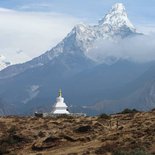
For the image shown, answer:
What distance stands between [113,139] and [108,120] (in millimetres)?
12404

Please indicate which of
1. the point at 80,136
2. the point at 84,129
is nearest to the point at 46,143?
the point at 80,136

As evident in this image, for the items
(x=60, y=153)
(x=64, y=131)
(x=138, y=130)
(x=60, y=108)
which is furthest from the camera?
(x=60, y=108)

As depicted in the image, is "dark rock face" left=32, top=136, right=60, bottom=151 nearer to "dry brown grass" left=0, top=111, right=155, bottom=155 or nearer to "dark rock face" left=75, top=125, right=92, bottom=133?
"dry brown grass" left=0, top=111, right=155, bottom=155

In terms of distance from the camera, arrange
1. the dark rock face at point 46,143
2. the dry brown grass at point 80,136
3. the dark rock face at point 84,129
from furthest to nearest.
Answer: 1. the dark rock face at point 84,129
2. the dark rock face at point 46,143
3. the dry brown grass at point 80,136

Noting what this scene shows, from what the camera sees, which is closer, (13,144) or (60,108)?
(13,144)

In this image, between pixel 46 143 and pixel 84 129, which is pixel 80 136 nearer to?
pixel 84 129

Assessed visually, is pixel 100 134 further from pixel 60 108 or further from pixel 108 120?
pixel 60 108

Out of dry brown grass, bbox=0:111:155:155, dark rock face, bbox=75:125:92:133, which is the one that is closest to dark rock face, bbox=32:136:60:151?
dry brown grass, bbox=0:111:155:155

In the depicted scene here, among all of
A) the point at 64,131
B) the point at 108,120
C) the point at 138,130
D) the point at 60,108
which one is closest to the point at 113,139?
the point at 138,130


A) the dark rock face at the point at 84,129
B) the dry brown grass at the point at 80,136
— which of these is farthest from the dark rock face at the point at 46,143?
the dark rock face at the point at 84,129

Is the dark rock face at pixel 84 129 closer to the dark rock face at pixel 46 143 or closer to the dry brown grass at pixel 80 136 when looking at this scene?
the dry brown grass at pixel 80 136

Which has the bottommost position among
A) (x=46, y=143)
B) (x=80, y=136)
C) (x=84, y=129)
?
(x=46, y=143)

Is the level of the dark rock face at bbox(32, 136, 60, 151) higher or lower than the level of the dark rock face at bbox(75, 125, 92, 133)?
lower

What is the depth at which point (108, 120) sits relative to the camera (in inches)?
2756
